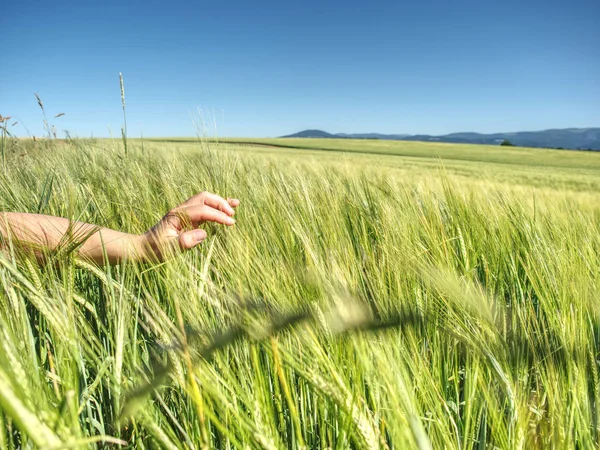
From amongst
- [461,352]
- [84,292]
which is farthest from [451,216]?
[84,292]

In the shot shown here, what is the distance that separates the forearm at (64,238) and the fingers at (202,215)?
0.42 ft

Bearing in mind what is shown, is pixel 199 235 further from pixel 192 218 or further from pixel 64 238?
pixel 64 238

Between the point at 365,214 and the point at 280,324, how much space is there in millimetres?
1104

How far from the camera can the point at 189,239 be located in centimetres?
81

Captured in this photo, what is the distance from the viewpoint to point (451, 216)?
4.36 feet

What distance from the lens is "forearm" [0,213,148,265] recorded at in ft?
2.16

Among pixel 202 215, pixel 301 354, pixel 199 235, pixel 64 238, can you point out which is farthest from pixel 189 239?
pixel 301 354

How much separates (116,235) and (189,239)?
19 centimetres

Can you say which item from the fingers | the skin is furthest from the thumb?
the fingers

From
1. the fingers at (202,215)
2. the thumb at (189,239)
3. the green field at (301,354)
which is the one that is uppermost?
the fingers at (202,215)

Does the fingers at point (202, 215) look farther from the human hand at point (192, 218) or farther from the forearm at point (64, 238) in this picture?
the forearm at point (64, 238)

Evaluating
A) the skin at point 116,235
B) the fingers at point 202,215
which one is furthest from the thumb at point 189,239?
→ the fingers at point 202,215

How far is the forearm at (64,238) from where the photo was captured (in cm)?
66

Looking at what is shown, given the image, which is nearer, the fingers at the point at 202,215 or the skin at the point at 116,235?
the skin at the point at 116,235
